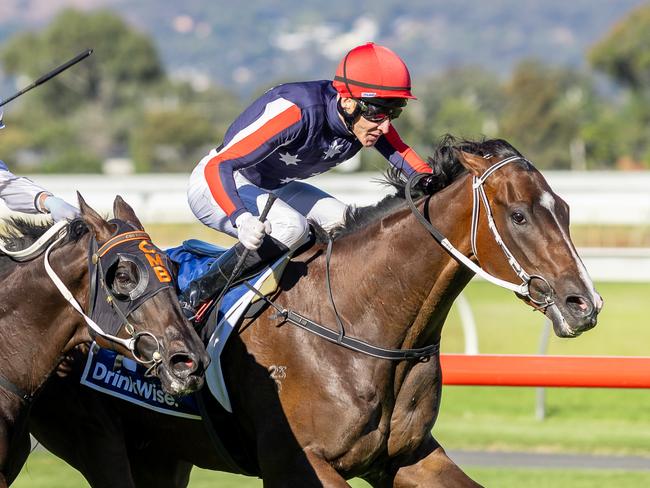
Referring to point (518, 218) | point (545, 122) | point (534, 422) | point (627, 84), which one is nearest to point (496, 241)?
point (518, 218)

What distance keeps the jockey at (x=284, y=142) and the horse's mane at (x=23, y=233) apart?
540 millimetres

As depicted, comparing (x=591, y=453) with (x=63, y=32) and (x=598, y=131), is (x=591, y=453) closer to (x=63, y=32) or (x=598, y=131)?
(x=598, y=131)

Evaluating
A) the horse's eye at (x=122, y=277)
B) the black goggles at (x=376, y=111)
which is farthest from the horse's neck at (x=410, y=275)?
the horse's eye at (x=122, y=277)

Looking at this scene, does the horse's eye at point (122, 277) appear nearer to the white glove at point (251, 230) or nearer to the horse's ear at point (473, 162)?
the white glove at point (251, 230)

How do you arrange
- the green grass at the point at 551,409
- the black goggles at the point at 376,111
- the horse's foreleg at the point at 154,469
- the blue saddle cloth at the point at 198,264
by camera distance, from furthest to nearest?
the green grass at the point at 551,409 → the horse's foreleg at the point at 154,469 → the blue saddle cloth at the point at 198,264 → the black goggles at the point at 376,111

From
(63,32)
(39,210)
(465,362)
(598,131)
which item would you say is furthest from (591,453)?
(63,32)

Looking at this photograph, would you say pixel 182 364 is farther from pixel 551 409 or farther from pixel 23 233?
pixel 551 409

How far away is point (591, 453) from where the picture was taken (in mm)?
7691

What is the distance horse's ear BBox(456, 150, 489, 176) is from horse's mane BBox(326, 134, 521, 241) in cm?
6

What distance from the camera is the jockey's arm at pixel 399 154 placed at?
493 centimetres

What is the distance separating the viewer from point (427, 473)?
4.75 m

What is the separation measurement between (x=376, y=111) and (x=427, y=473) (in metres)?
1.47

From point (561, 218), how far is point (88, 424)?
6.76 ft

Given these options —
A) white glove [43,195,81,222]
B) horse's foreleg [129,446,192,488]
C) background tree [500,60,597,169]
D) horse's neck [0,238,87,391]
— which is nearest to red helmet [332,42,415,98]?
white glove [43,195,81,222]
